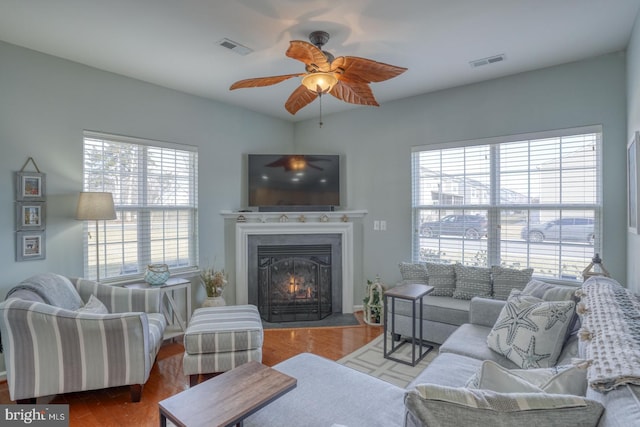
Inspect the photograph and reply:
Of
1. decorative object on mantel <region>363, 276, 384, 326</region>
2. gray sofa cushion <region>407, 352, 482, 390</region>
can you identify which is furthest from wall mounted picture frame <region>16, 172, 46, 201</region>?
decorative object on mantel <region>363, 276, 384, 326</region>

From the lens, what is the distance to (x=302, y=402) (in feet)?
5.37

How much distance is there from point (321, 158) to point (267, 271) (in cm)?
170

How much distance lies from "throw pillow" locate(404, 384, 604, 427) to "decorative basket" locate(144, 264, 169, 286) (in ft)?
10.1

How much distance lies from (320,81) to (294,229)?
95.5 inches

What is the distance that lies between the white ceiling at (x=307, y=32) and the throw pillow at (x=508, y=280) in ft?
6.50

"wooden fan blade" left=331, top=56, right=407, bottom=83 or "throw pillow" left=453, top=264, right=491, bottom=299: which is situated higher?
"wooden fan blade" left=331, top=56, right=407, bottom=83

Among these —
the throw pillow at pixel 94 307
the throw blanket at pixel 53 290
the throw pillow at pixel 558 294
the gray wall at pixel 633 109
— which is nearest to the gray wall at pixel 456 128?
the gray wall at pixel 633 109

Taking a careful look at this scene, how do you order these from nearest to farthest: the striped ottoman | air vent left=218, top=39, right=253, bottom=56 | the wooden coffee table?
the wooden coffee table
the striped ottoman
air vent left=218, top=39, right=253, bottom=56

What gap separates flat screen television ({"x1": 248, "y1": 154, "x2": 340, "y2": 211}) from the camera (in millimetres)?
4551

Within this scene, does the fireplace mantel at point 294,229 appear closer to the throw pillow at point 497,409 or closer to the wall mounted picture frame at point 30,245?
the wall mounted picture frame at point 30,245

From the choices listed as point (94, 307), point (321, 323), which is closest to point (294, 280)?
point (321, 323)

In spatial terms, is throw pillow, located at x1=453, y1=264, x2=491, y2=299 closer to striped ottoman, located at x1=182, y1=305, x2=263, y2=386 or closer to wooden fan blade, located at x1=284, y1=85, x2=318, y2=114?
striped ottoman, located at x1=182, y1=305, x2=263, y2=386

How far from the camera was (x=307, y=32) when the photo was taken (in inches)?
100

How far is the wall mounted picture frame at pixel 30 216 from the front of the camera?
9.28ft
